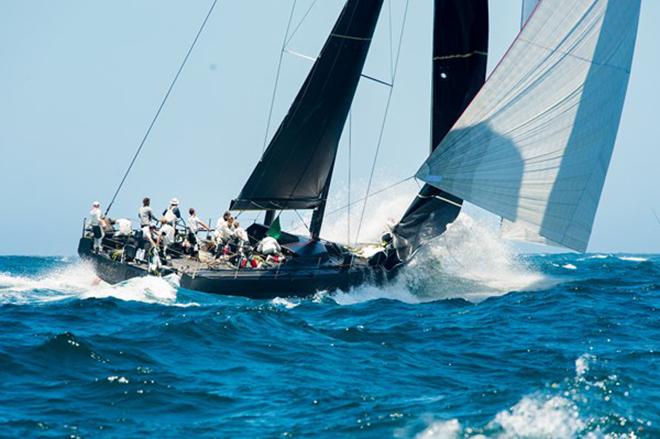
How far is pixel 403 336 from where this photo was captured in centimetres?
1667

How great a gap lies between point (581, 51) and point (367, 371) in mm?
11363

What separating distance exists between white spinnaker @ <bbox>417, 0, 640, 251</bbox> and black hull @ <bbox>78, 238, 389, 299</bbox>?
336 centimetres

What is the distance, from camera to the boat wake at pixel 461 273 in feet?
80.8

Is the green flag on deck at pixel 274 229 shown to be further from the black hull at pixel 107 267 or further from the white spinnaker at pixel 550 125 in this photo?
the white spinnaker at pixel 550 125

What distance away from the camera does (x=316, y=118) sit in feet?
84.4

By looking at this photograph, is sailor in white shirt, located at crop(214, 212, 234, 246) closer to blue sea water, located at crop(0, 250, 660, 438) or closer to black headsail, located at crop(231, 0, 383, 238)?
black headsail, located at crop(231, 0, 383, 238)

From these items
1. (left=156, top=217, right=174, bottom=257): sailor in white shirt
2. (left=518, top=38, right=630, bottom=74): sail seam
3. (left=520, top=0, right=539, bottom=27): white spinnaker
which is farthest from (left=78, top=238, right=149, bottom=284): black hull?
(left=520, top=0, right=539, bottom=27): white spinnaker

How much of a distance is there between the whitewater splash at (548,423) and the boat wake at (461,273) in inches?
440

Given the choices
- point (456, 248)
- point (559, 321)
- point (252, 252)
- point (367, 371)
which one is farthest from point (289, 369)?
point (456, 248)

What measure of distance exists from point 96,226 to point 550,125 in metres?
11.5

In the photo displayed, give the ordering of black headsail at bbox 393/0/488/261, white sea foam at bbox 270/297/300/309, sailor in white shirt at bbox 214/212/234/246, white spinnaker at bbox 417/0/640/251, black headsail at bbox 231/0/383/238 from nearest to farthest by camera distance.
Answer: white sea foam at bbox 270/297/300/309 → white spinnaker at bbox 417/0/640/251 → sailor in white shirt at bbox 214/212/234/246 → black headsail at bbox 231/0/383/238 → black headsail at bbox 393/0/488/261

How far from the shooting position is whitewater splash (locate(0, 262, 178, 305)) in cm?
2044

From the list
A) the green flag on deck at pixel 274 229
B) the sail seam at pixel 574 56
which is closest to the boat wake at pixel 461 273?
the green flag on deck at pixel 274 229

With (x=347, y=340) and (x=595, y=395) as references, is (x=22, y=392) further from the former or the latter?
(x=595, y=395)
